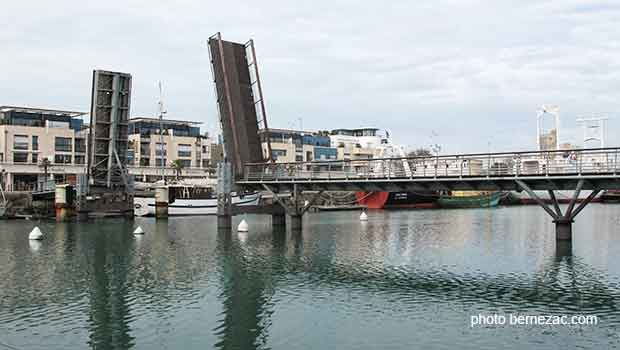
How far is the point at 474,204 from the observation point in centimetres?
10481

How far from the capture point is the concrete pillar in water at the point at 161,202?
66.1 meters

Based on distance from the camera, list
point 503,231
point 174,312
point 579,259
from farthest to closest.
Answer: point 503,231 < point 579,259 < point 174,312

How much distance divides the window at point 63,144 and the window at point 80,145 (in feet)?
5.88

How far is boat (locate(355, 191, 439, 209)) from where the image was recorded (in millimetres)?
95250

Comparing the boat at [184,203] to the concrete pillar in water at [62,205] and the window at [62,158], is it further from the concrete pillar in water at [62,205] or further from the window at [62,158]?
the window at [62,158]

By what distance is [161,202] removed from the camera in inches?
2623

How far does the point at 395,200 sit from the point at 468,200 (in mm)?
14968

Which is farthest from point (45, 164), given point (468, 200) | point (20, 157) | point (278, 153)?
point (468, 200)

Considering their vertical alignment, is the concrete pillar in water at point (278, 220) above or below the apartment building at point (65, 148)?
below

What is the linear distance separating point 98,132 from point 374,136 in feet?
356

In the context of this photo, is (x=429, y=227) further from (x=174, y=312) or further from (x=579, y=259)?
(x=174, y=312)

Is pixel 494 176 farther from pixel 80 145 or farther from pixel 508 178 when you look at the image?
pixel 80 145

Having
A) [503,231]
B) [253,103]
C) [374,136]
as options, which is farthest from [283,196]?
[374,136]

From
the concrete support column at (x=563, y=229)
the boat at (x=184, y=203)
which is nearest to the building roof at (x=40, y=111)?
the boat at (x=184, y=203)
